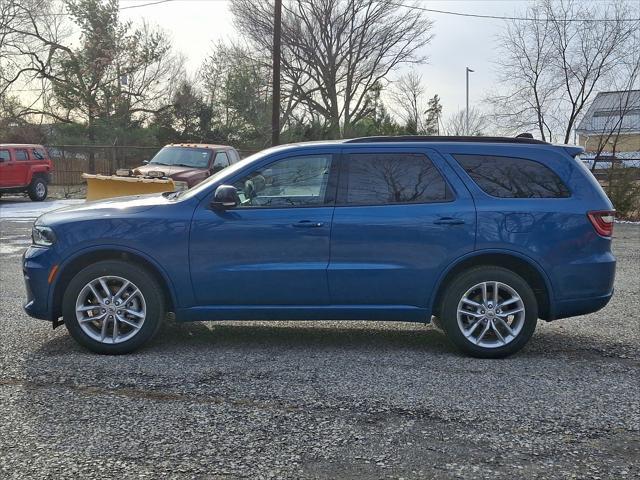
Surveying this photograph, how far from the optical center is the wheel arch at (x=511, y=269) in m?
5.25

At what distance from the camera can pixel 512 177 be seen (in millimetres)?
5406

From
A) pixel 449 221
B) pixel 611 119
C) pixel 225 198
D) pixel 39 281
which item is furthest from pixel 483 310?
pixel 611 119

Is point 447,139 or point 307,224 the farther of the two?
point 447,139

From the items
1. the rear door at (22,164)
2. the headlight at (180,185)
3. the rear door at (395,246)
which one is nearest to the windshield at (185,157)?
the headlight at (180,185)

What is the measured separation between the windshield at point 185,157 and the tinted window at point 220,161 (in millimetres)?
248

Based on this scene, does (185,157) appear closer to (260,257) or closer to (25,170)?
(25,170)

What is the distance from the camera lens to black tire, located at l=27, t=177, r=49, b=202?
22141 mm

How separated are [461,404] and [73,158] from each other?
2686 cm

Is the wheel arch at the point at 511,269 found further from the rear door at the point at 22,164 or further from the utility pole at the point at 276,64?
the rear door at the point at 22,164

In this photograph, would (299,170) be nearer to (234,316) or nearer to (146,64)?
(234,316)

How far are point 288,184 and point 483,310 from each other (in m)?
1.88

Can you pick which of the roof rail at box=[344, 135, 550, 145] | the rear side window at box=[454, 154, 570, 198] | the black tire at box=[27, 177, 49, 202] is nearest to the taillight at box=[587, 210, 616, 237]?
the rear side window at box=[454, 154, 570, 198]

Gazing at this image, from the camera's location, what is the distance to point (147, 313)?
5.20 meters

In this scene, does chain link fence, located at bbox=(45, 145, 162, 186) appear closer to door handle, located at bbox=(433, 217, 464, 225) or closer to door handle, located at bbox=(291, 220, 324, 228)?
door handle, located at bbox=(291, 220, 324, 228)
